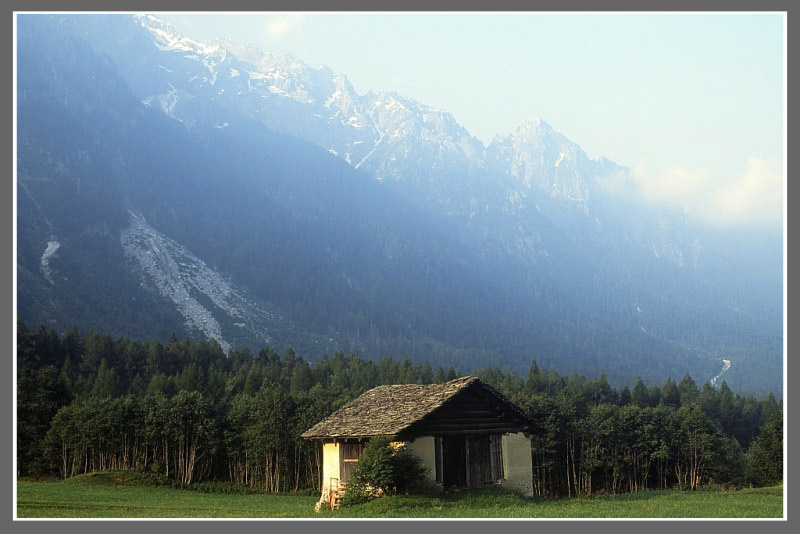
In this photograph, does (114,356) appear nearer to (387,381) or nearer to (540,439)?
(387,381)

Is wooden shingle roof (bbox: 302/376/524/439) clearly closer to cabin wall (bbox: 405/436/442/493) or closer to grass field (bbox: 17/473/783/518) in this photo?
cabin wall (bbox: 405/436/442/493)

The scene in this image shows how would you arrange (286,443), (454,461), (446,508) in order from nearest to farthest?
(446,508)
(454,461)
(286,443)

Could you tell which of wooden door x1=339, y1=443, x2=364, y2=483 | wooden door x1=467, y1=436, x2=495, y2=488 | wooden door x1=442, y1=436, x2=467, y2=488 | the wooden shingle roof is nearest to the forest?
the wooden shingle roof

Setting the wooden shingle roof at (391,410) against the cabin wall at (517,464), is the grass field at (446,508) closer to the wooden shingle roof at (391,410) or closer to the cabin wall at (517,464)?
the cabin wall at (517,464)

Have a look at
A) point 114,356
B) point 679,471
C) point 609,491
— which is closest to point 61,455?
point 609,491

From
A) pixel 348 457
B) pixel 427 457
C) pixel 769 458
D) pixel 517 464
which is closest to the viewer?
pixel 427 457

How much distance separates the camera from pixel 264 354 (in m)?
170

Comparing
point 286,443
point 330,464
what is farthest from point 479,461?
point 286,443

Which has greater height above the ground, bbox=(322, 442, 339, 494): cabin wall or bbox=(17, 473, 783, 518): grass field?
bbox=(322, 442, 339, 494): cabin wall

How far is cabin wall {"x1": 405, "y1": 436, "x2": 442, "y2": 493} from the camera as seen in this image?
40.3 m

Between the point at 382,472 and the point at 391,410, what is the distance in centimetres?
551

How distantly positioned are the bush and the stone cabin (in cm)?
75

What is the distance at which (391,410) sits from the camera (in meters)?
43.7

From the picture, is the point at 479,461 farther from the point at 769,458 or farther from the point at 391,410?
the point at 769,458
